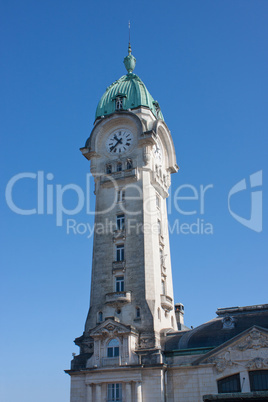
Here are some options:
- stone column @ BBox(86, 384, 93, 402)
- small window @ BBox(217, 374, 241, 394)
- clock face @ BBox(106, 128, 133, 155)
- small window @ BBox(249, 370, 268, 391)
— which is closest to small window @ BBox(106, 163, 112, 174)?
clock face @ BBox(106, 128, 133, 155)

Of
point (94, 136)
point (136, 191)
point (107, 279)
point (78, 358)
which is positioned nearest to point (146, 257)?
point (107, 279)

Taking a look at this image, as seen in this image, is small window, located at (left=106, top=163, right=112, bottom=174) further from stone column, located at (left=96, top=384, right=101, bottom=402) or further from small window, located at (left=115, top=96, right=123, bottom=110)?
stone column, located at (left=96, top=384, right=101, bottom=402)

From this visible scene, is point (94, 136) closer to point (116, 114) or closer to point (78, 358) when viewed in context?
point (116, 114)

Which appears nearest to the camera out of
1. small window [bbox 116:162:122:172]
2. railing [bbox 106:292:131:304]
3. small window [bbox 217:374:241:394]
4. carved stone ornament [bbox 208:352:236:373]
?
small window [bbox 217:374:241:394]

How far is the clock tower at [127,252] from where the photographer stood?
39.8m

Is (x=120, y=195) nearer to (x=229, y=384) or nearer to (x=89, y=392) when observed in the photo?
(x=89, y=392)

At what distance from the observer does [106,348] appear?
4109cm

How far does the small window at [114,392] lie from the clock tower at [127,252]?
0.08 metres

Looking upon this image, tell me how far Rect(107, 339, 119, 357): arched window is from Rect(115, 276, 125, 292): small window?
19.3 ft

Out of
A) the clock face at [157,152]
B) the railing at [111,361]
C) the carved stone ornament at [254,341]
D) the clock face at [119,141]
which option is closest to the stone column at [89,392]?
the railing at [111,361]

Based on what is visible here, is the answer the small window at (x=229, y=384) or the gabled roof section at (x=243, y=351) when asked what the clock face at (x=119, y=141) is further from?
the small window at (x=229, y=384)

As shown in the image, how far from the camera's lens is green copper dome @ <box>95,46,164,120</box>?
182 ft

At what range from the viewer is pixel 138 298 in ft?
143

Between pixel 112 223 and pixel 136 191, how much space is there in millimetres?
4727
